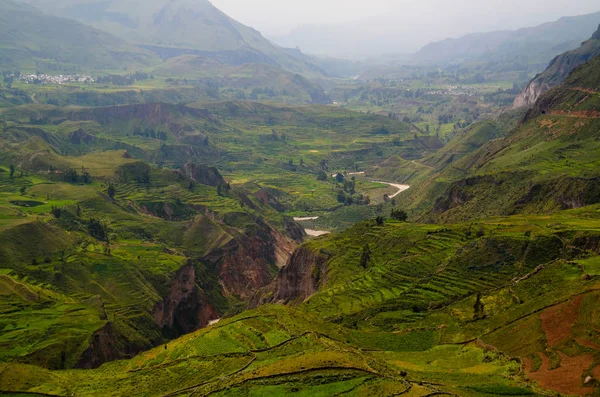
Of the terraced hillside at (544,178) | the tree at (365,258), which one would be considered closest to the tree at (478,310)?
the tree at (365,258)

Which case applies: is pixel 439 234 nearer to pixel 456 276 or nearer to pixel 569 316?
pixel 456 276

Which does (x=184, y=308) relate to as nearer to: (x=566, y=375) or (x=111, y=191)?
(x=111, y=191)

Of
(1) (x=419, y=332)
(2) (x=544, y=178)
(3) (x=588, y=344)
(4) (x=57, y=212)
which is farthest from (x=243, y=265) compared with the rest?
(3) (x=588, y=344)

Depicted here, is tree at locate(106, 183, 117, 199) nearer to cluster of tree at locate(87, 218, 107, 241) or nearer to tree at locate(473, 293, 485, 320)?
cluster of tree at locate(87, 218, 107, 241)

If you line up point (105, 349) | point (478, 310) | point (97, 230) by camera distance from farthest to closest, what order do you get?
point (97, 230) → point (105, 349) → point (478, 310)

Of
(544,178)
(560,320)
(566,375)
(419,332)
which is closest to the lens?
(566,375)

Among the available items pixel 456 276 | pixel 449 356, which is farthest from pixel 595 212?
pixel 449 356
